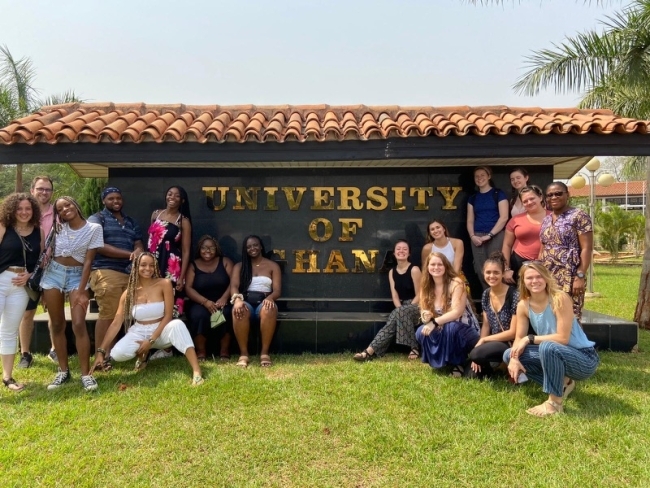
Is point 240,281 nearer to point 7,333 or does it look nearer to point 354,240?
point 354,240

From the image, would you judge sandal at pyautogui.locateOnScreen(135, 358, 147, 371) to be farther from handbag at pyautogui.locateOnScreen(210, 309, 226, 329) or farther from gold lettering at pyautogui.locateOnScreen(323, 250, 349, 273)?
gold lettering at pyautogui.locateOnScreen(323, 250, 349, 273)

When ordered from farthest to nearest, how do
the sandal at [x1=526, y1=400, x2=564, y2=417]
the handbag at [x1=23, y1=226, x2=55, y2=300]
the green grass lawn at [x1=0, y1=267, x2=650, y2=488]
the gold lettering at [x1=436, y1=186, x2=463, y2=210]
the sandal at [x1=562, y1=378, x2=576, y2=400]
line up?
the gold lettering at [x1=436, y1=186, x2=463, y2=210] → the handbag at [x1=23, y1=226, x2=55, y2=300] → the sandal at [x1=562, y1=378, x2=576, y2=400] → the sandal at [x1=526, y1=400, x2=564, y2=417] → the green grass lawn at [x1=0, y1=267, x2=650, y2=488]

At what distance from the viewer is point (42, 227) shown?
5.45 metres

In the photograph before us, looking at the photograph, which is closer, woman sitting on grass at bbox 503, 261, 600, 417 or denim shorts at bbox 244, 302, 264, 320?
woman sitting on grass at bbox 503, 261, 600, 417

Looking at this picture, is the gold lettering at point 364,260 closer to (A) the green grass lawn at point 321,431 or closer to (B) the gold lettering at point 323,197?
(B) the gold lettering at point 323,197

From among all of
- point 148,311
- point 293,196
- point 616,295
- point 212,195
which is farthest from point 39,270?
point 616,295

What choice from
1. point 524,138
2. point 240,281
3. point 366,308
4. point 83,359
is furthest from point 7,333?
point 524,138

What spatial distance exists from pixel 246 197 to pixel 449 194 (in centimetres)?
290

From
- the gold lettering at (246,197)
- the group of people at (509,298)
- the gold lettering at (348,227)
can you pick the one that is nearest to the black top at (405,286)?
the group of people at (509,298)

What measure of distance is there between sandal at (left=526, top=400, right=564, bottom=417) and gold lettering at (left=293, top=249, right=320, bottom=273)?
362 centimetres

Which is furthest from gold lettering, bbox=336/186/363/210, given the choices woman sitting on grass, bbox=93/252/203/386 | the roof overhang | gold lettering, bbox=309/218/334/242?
woman sitting on grass, bbox=93/252/203/386

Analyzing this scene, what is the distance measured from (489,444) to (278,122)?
4316 millimetres

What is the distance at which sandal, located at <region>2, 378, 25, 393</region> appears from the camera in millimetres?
4646

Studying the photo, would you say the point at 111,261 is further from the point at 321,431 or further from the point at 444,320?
the point at 444,320
